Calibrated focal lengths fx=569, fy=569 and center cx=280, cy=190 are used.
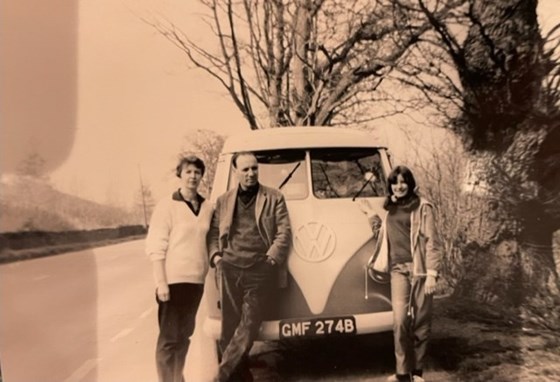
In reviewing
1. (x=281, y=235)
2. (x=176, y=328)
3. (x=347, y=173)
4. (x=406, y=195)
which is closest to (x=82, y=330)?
(x=176, y=328)

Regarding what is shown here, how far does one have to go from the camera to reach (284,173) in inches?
91.5

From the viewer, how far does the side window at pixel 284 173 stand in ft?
7.59

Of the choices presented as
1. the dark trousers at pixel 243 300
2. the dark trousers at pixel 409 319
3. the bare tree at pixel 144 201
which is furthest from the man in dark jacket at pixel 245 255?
the dark trousers at pixel 409 319

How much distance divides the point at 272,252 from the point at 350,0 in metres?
1.14

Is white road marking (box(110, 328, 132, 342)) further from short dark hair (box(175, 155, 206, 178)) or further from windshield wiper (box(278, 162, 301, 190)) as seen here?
windshield wiper (box(278, 162, 301, 190))

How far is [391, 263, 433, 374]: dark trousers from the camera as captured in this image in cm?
237

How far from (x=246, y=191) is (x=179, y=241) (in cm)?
33

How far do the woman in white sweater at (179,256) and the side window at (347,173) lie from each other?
1.55 ft

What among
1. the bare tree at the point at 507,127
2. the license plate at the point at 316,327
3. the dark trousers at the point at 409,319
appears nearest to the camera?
the license plate at the point at 316,327

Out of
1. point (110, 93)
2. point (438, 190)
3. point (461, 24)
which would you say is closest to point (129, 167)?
point (110, 93)

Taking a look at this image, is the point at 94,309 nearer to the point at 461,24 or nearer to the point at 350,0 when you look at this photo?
the point at 350,0

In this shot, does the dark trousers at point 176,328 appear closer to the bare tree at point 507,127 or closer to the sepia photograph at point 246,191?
the sepia photograph at point 246,191

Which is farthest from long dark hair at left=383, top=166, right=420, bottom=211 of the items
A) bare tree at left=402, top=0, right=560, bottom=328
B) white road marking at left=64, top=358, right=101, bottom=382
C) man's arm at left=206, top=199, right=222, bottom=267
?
white road marking at left=64, top=358, right=101, bottom=382

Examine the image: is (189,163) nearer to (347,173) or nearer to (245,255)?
(245,255)
